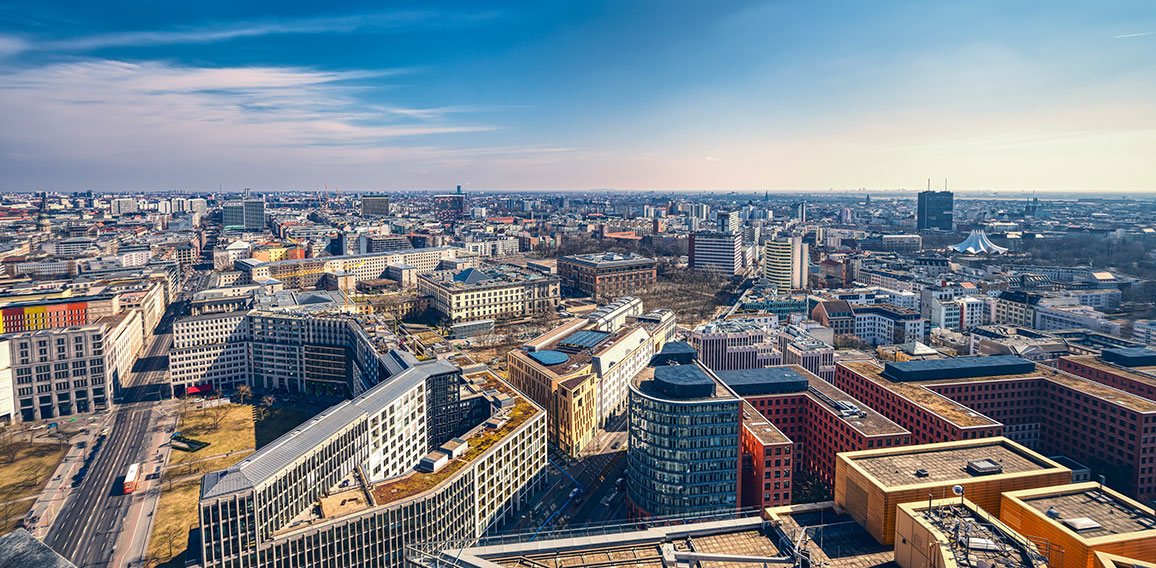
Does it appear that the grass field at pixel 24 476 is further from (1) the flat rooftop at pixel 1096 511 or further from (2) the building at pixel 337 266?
(2) the building at pixel 337 266

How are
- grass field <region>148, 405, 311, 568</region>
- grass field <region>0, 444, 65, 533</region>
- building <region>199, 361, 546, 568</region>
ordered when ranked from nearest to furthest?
building <region>199, 361, 546, 568</region>
grass field <region>148, 405, 311, 568</region>
grass field <region>0, 444, 65, 533</region>

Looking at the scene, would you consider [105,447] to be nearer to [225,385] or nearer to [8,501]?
[8,501]

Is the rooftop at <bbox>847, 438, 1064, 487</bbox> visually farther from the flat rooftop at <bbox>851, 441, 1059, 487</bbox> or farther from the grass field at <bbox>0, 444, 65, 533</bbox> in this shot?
the grass field at <bbox>0, 444, 65, 533</bbox>

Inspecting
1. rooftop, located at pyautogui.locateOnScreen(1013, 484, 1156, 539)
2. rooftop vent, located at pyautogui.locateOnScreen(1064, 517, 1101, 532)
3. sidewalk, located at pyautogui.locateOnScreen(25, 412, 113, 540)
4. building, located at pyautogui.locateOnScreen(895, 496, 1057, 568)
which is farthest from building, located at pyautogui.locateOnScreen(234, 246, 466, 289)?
rooftop vent, located at pyautogui.locateOnScreen(1064, 517, 1101, 532)

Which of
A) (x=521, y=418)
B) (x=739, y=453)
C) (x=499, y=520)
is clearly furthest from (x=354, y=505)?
(x=739, y=453)

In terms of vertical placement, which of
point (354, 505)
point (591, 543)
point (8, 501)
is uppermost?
point (591, 543)

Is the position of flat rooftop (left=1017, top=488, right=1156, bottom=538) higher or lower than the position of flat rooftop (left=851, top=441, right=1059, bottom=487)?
higher
